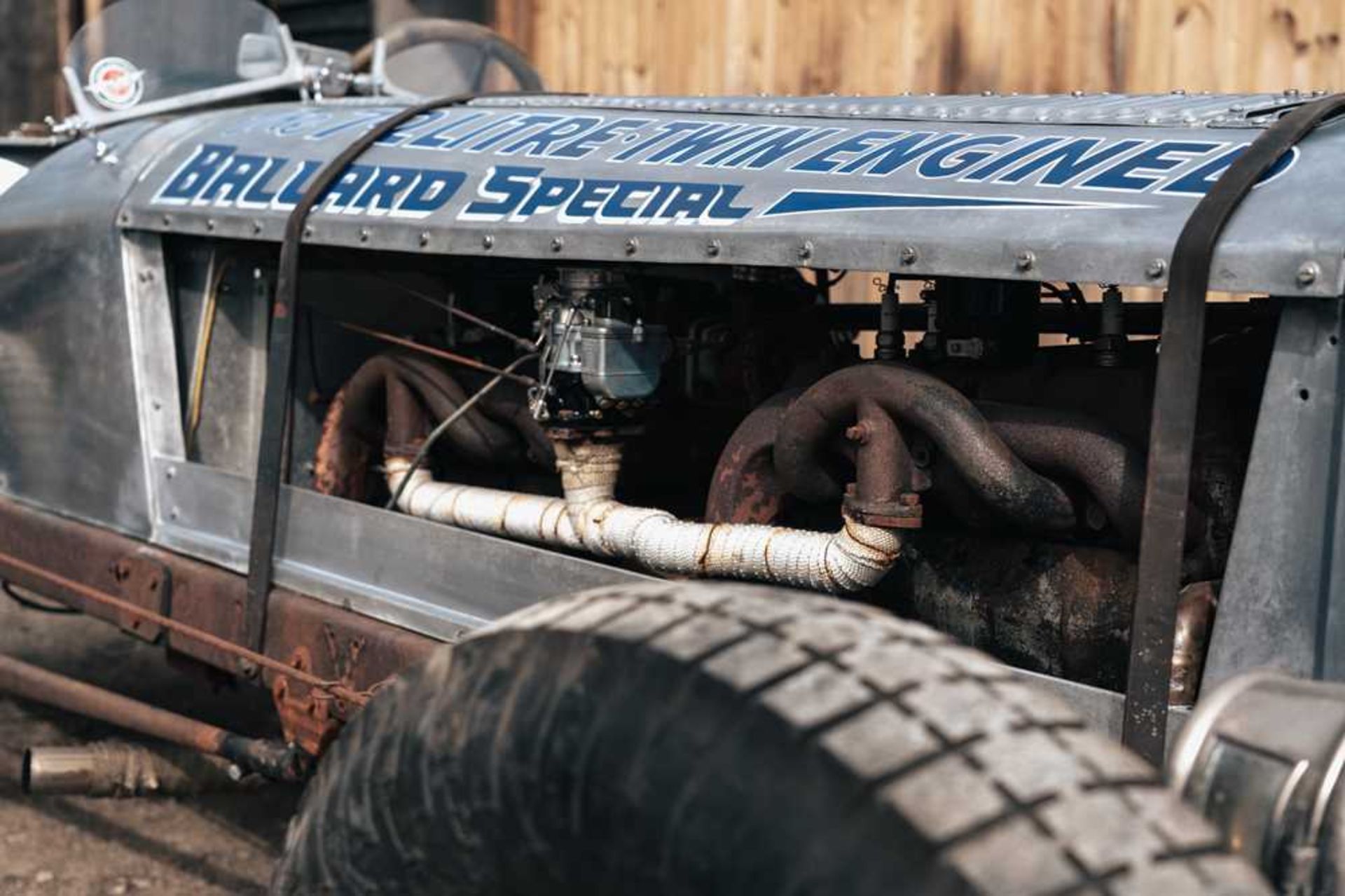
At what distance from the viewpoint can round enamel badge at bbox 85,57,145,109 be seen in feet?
14.0

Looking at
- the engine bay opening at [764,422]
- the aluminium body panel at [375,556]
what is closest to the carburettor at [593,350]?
the engine bay opening at [764,422]

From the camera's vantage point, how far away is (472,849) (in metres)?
1.79

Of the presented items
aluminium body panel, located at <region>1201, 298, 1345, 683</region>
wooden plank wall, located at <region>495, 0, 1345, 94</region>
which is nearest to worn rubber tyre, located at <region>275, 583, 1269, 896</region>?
aluminium body panel, located at <region>1201, 298, 1345, 683</region>

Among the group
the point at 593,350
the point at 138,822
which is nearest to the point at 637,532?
the point at 593,350

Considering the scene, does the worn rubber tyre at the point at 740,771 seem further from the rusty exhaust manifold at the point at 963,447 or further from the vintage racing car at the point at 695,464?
the rusty exhaust manifold at the point at 963,447

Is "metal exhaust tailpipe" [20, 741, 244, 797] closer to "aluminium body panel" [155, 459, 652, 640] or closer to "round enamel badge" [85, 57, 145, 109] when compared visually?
"aluminium body panel" [155, 459, 652, 640]

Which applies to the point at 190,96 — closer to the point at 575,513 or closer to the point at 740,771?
the point at 575,513

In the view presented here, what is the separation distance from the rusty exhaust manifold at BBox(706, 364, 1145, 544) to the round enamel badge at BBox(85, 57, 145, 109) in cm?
232

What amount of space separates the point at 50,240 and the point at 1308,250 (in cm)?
282

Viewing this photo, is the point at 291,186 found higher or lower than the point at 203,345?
higher

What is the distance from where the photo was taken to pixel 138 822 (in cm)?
412

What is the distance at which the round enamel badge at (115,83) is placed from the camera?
A: 4.25 meters

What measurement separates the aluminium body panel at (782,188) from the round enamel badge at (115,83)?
61cm

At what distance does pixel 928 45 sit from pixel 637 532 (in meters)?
3.71
